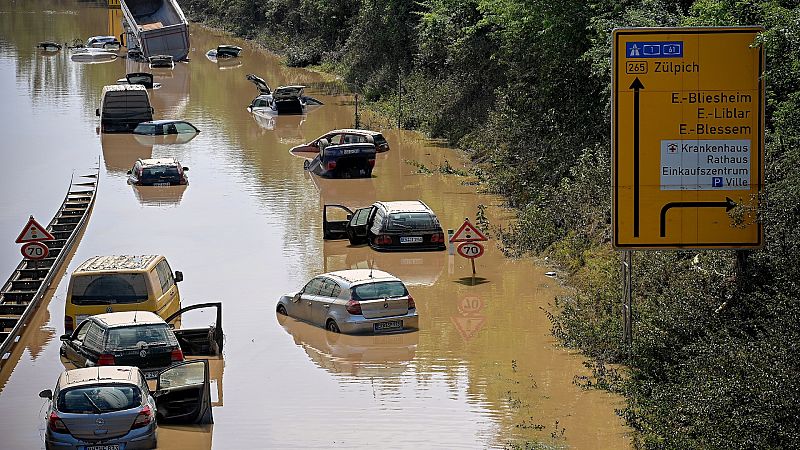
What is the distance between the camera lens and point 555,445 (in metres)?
18.3

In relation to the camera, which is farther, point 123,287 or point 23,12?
point 23,12

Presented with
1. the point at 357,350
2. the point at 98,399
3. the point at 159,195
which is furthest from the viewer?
the point at 159,195

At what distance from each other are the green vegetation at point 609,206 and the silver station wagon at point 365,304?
2911 mm

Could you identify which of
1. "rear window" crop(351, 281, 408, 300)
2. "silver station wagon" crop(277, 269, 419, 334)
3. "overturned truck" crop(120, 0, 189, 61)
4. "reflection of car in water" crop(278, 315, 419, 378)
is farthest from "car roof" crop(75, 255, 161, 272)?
"overturned truck" crop(120, 0, 189, 61)

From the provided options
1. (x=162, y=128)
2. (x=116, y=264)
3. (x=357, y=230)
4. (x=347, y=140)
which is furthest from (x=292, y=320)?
(x=162, y=128)

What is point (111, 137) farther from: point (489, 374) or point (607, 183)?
point (489, 374)

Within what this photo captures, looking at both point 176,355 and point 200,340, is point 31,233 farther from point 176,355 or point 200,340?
point 176,355

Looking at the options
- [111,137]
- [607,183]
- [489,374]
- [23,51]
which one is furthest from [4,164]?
[23,51]

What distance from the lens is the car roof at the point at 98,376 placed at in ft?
57.9

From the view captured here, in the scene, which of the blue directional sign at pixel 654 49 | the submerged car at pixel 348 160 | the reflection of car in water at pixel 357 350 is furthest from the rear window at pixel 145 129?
the blue directional sign at pixel 654 49

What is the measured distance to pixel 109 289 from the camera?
23453 mm

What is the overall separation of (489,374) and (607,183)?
9133 mm

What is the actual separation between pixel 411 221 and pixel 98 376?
14.8 metres

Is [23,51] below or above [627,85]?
above
